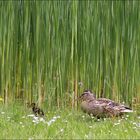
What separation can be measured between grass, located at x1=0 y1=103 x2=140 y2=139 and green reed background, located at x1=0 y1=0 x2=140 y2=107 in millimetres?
806

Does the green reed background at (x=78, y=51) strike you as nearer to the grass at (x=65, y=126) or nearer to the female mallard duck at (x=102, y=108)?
the grass at (x=65, y=126)

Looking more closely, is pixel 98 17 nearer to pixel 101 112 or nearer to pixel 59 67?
pixel 59 67

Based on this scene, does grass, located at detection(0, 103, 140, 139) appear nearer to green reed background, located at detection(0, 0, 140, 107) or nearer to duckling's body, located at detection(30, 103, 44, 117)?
duckling's body, located at detection(30, 103, 44, 117)

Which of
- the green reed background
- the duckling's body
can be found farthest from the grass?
the green reed background

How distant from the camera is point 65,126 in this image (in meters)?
6.31

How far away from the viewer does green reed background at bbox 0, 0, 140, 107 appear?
8516 millimetres

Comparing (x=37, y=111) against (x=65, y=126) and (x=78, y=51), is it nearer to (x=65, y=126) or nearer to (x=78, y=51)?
(x=65, y=126)

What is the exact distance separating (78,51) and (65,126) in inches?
101

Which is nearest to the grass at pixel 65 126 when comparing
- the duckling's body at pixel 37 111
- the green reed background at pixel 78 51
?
the duckling's body at pixel 37 111

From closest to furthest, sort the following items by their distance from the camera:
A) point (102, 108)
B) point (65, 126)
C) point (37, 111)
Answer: point (65, 126), point (102, 108), point (37, 111)

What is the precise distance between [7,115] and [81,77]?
1.87 metres

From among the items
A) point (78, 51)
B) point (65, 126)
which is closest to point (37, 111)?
point (65, 126)

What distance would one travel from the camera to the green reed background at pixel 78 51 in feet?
27.9

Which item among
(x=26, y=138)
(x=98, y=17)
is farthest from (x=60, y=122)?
(x=98, y=17)
